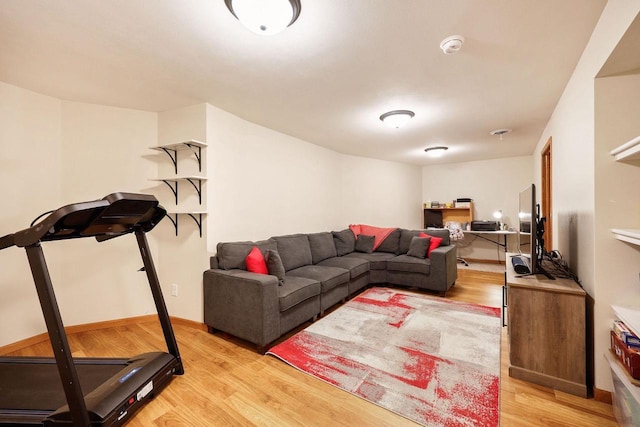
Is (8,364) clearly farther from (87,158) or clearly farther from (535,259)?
(535,259)

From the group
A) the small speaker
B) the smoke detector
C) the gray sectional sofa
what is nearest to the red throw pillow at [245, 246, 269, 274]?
the gray sectional sofa

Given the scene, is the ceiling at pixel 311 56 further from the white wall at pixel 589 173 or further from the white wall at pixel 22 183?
the white wall at pixel 22 183

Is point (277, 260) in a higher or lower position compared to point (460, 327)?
higher

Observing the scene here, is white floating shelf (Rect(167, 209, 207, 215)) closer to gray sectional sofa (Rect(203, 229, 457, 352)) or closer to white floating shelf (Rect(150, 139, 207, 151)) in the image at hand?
gray sectional sofa (Rect(203, 229, 457, 352))

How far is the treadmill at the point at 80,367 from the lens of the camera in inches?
55.4

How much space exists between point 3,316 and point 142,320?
3.52 feet

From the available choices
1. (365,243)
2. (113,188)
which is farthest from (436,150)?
(113,188)

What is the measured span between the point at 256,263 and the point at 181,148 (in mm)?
1500

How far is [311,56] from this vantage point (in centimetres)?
201

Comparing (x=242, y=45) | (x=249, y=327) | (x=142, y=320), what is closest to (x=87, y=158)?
(x=142, y=320)

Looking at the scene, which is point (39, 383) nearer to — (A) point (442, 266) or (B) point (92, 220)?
(B) point (92, 220)

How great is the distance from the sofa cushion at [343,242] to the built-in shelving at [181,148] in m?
2.43

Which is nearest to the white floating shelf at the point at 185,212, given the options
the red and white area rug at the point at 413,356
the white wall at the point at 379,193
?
the red and white area rug at the point at 413,356

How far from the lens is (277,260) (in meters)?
2.75
